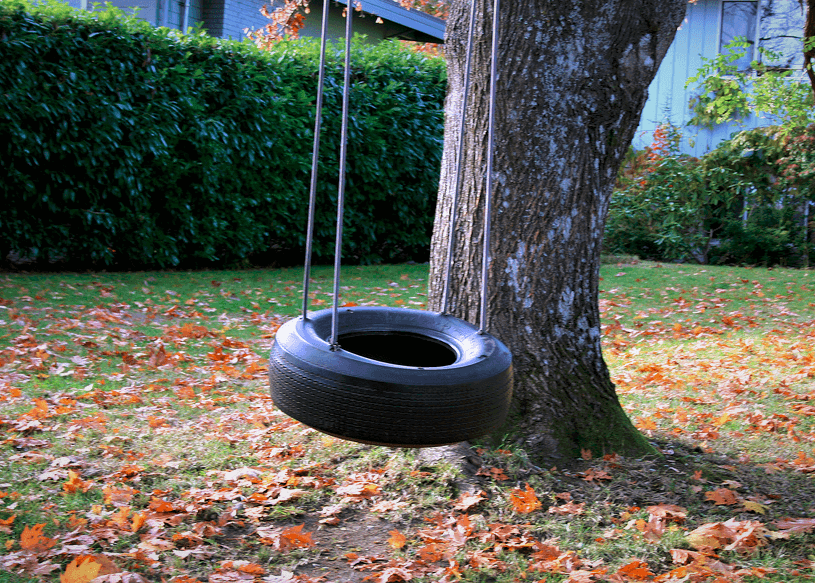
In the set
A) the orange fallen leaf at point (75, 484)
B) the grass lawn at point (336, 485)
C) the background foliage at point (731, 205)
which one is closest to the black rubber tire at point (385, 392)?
the grass lawn at point (336, 485)

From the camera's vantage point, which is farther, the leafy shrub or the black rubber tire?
the leafy shrub

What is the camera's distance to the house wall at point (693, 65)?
16359 mm

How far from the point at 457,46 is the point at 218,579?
301cm

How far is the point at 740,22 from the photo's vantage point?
17.0 meters

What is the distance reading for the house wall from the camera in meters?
16.4

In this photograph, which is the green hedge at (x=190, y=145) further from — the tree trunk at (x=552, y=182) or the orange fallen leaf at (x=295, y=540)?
the orange fallen leaf at (x=295, y=540)

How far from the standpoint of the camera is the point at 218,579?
113 inches

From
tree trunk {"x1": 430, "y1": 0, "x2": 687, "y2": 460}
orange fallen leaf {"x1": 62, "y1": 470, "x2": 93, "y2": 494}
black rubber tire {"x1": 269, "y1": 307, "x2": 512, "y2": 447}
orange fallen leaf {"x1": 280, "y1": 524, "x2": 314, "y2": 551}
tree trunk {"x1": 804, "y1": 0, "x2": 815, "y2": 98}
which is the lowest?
orange fallen leaf {"x1": 280, "y1": 524, "x2": 314, "y2": 551}

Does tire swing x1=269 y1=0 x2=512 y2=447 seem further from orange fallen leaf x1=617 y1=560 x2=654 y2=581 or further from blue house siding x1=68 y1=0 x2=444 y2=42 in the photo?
blue house siding x1=68 y1=0 x2=444 y2=42

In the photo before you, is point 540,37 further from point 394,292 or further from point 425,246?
point 425,246

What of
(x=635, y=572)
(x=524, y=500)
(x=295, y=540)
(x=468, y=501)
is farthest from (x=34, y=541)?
(x=635, y=572)

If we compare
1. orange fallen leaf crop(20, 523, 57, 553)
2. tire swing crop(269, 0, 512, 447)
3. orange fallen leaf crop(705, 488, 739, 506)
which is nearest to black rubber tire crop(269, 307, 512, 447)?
tire swing crop(269, 0, 512, 447)

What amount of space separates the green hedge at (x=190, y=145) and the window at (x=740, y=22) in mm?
9150

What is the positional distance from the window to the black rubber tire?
17.0 m
